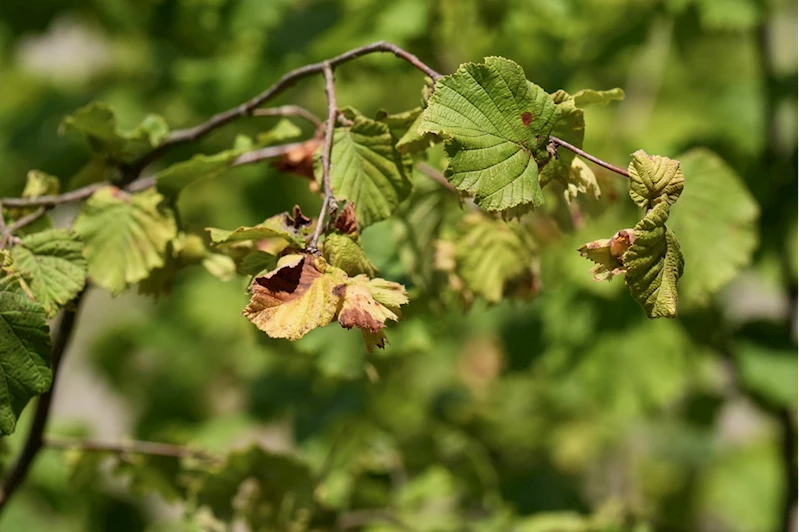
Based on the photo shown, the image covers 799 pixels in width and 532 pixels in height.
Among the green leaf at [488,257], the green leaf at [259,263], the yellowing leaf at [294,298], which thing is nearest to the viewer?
the yellowing leaf at [294,298]

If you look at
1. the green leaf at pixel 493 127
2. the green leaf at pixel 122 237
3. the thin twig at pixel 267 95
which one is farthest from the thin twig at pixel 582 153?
the green leaf at pixel 122 237

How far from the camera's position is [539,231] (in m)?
1.35

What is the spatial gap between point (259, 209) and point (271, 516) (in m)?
1.15

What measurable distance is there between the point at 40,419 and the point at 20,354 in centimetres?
28

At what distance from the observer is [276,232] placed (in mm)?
672

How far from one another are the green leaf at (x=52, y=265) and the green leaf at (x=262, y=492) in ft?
1.21

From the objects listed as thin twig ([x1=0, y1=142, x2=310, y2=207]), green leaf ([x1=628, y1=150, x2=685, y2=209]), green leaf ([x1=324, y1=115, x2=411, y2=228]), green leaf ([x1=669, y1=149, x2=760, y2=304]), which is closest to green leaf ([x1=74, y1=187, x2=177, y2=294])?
thin twig ([x1=0, y1=142, x2=310, y2=207])

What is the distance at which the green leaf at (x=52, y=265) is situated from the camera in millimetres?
779

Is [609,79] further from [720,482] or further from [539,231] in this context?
[720,482]

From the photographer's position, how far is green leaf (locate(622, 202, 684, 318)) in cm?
64

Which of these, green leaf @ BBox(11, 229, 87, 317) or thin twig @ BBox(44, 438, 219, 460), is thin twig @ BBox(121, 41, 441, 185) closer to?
green leaf @ BBox(11, 229, 87, 317)

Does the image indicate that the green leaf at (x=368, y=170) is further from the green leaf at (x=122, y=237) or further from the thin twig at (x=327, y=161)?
the green leaf at (x=122, y=237)

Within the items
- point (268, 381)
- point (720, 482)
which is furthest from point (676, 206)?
point (720, 482)

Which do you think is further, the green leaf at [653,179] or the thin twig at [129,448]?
the thin twig at [129,448]
